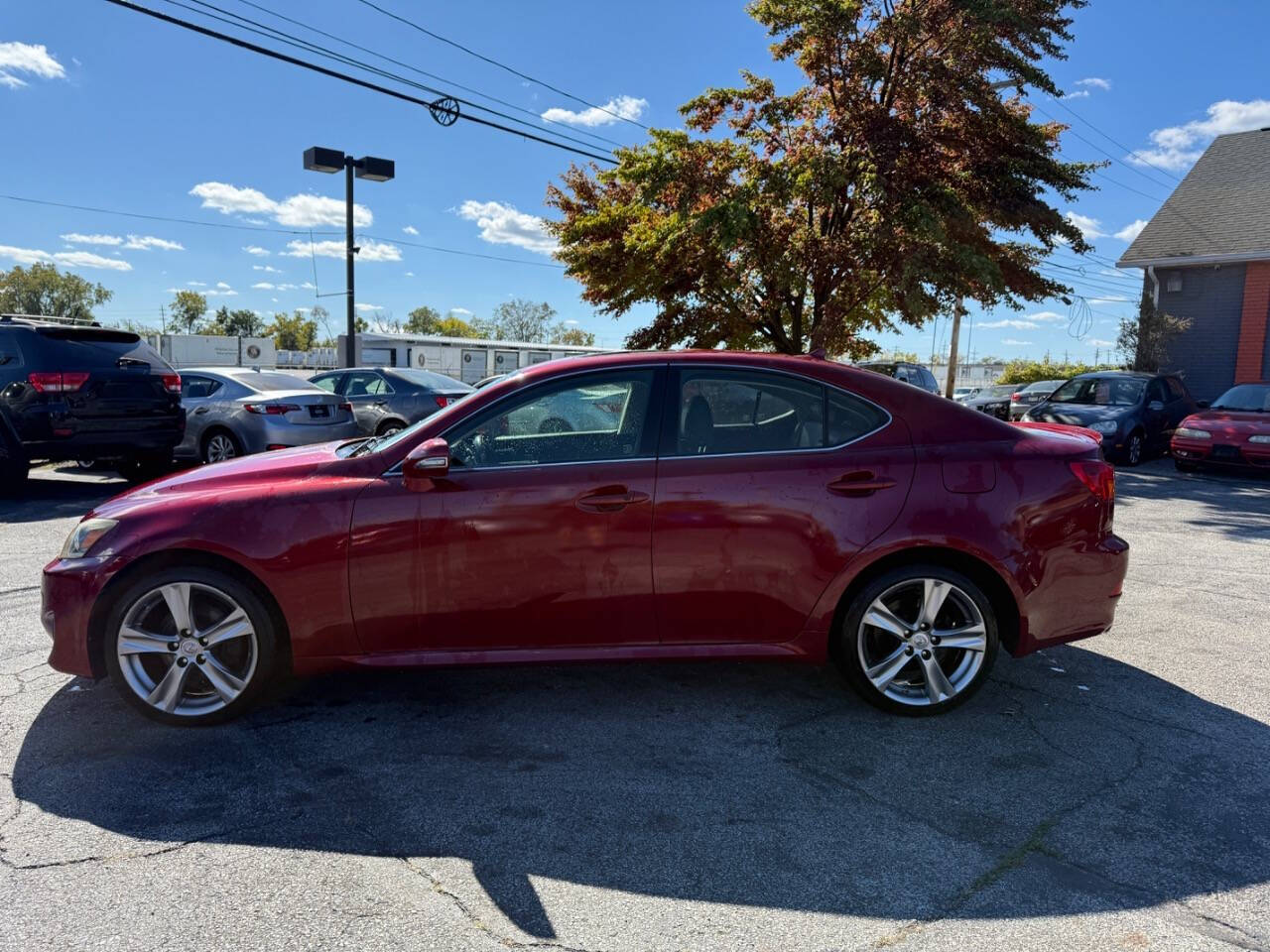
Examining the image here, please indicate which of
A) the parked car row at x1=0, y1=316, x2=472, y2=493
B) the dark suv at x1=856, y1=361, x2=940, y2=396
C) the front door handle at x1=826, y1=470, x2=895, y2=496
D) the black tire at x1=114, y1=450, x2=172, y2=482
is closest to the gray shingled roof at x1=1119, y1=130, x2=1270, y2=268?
the dark suv at x1=856, y1=361, x2=940, y2=396

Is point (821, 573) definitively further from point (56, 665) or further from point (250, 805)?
point (56, 665)

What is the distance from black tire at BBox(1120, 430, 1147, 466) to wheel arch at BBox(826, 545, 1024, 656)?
1283cm

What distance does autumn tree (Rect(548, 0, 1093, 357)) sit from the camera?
1389 cm

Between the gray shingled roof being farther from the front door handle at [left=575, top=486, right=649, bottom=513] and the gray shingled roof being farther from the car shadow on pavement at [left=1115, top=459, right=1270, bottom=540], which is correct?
the front door handle at [left=575, top=486, right=649, bottom=513]

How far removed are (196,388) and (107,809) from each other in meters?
9.89

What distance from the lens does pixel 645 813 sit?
3.03m

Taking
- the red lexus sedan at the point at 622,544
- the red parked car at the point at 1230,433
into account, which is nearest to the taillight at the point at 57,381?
the red lexus sedan at the point at 622,544

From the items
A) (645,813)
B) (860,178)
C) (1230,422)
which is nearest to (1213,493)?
(1230,422)

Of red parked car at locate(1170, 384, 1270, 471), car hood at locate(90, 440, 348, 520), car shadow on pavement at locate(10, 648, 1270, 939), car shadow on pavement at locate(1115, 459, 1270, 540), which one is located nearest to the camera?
car shadow on pavement at locate(10, 648, 1270, 939)

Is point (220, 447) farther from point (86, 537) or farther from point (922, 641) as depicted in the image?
point (922, 641)

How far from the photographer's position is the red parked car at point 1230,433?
12.7 m

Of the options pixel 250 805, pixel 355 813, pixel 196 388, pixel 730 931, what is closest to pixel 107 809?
pixel 250 805

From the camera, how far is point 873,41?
14.4 m

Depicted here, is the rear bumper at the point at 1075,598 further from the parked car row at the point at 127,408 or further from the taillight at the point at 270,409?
the taillight at the point at 270,409
